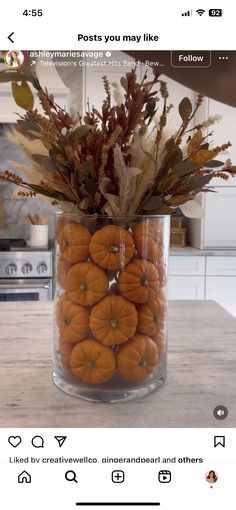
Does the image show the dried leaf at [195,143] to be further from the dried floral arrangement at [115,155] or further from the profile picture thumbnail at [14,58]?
the profile picture thumbnail at [14,58]

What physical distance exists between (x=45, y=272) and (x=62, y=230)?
3.58 ft

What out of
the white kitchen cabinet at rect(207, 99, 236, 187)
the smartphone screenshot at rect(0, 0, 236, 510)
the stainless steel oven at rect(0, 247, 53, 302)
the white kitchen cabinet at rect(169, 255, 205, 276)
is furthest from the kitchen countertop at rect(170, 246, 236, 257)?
the smartphone screenshot at rect(0, 0, 236, 510)

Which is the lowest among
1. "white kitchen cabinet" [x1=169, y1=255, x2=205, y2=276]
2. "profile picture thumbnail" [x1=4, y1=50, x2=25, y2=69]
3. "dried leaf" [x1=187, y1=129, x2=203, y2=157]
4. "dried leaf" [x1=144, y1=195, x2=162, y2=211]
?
"white kitchen cabinet" [x1=169, y1=255, x2=205, y2=276]

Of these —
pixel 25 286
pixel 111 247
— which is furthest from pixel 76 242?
pixel 25 286

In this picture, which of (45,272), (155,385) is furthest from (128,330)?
(45,272)

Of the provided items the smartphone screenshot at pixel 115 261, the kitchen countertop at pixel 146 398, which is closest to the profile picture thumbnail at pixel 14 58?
the smartphone screenshot at pixel 115 261

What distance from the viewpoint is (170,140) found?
276 millimetres

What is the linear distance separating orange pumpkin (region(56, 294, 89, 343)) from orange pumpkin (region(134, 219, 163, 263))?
0.18 feet

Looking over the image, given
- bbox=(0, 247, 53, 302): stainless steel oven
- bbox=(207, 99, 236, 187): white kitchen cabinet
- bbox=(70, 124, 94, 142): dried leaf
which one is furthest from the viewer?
bbox=(0, 247, 53, 302): stainless steel oven

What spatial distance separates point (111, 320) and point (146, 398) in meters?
0.07

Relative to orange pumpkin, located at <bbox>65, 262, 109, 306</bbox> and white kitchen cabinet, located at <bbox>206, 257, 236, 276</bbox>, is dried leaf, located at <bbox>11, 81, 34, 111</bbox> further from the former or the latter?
white kitchen cabinet, located at <bbox>206, 257, 236, 276</bbox>

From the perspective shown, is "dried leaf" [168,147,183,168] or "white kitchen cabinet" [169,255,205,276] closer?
"dried leaf" [168,147,183,168]

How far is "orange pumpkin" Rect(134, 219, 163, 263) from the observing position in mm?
288

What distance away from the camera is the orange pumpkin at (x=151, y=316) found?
0.29 m
